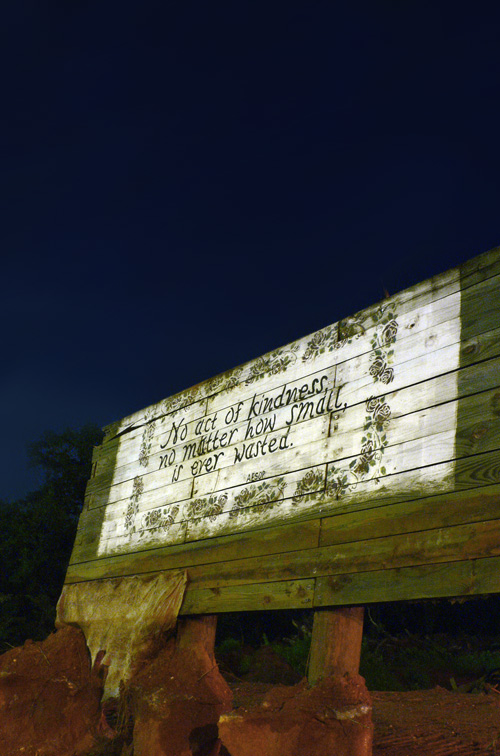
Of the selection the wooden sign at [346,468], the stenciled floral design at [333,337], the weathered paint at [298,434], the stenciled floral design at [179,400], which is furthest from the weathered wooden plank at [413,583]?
the stenciled floral design at [179,400]

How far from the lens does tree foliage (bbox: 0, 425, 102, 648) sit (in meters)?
15.5

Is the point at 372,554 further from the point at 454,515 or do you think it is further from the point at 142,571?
the point at 142,571

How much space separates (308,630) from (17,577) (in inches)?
267

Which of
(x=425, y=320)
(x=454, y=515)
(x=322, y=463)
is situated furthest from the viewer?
(x=322, y=463)

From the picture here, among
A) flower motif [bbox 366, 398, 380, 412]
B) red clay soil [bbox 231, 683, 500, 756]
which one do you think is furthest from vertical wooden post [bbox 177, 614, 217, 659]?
flower motif [bbox 366, 398, 380, 412]

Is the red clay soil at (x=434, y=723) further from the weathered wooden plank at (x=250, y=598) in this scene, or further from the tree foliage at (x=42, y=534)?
the tree foliage at (x=42, y=534)

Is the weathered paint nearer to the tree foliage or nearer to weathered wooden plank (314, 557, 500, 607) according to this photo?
weathered wooden plank (314, 557, 500, 607)

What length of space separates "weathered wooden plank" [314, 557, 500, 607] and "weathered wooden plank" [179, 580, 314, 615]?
0.16 m

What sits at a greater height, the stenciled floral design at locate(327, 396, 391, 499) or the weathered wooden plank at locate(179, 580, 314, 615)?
the stenciled floral design at locate(327, 396, 391, 499)

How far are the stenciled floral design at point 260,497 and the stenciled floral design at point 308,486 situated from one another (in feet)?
0.61

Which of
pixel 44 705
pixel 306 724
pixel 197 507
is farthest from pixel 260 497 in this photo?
pixel 44 705

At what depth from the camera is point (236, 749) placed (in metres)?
4.57

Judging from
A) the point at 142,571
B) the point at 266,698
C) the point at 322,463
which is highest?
the point at 322,463

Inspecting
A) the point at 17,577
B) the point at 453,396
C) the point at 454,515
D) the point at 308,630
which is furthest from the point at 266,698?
the point at 17,577
